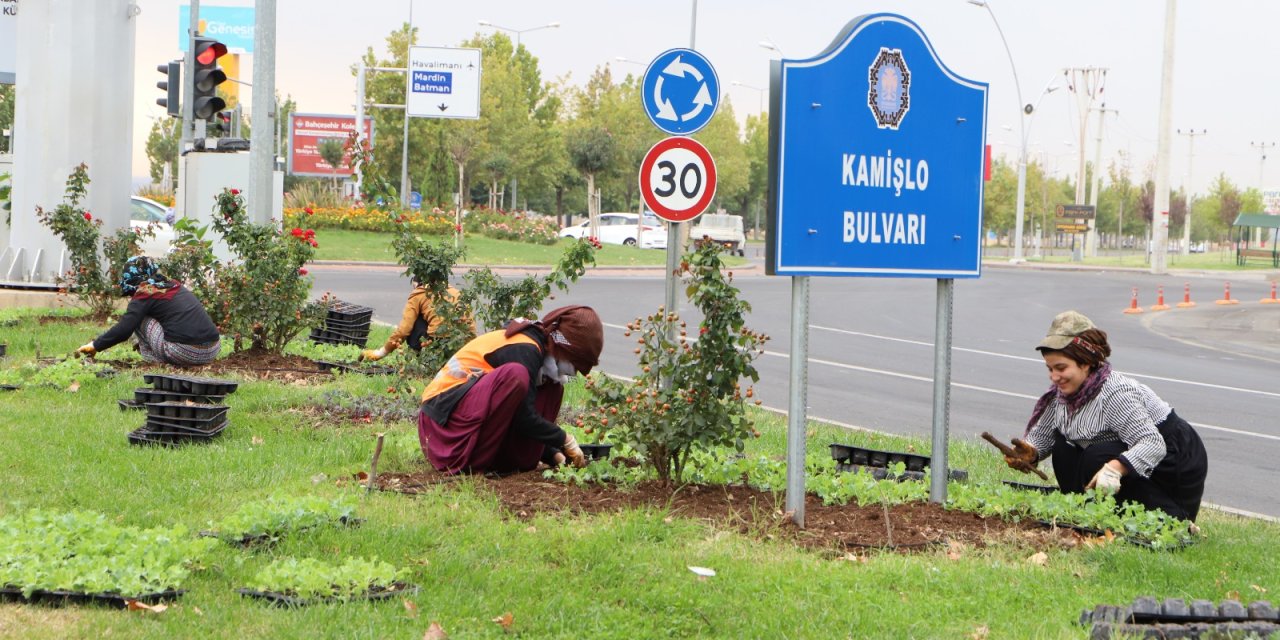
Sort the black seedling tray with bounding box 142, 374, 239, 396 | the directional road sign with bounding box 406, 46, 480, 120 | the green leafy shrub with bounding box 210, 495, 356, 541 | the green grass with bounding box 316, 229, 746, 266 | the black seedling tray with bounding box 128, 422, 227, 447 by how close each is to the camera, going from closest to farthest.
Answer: the green leafy shrub with bounding box 210, 495, 356, 541, the black seedling tray with bounding box 128, 422, 227, 447, the black seedling tray with bounding box 142, 374, 239, 396, the green grass with bounding box 316, 229, 746, 266, the directional road sign with bounding box 406, 46, 480, 120

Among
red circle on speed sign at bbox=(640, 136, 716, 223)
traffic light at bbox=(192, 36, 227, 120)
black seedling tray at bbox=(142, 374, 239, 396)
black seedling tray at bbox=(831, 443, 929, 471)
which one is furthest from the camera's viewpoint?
traffic light at bbox=(192, 36, 227, 120)

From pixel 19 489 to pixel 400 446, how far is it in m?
1.95

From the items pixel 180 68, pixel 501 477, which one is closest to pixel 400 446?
pixel 501 477

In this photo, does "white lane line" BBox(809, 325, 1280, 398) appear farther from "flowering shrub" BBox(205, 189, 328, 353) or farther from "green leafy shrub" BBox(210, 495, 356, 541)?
"green leafy shrub" BBox(210, 495, 356, 541)

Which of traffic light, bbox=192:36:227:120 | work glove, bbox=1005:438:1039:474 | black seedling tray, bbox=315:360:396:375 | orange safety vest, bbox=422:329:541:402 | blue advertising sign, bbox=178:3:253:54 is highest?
blue advertising sign, bbox=178:3:253:54

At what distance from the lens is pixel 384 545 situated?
16.9 feet

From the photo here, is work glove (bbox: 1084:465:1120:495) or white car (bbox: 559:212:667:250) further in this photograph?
white car (bbox: 559:212:667:250)

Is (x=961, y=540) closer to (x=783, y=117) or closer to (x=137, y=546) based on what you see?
(x=783, y=117)

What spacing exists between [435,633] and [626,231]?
178 feet

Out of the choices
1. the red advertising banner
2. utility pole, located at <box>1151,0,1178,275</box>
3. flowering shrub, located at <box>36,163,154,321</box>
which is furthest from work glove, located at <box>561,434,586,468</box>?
the red advertising banner

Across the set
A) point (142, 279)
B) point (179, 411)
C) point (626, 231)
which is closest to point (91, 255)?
point (142, 279)

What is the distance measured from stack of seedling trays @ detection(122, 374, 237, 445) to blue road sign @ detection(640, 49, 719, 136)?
360 cm

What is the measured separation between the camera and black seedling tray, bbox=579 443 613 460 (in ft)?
23.6

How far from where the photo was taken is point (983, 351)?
18094 mm
